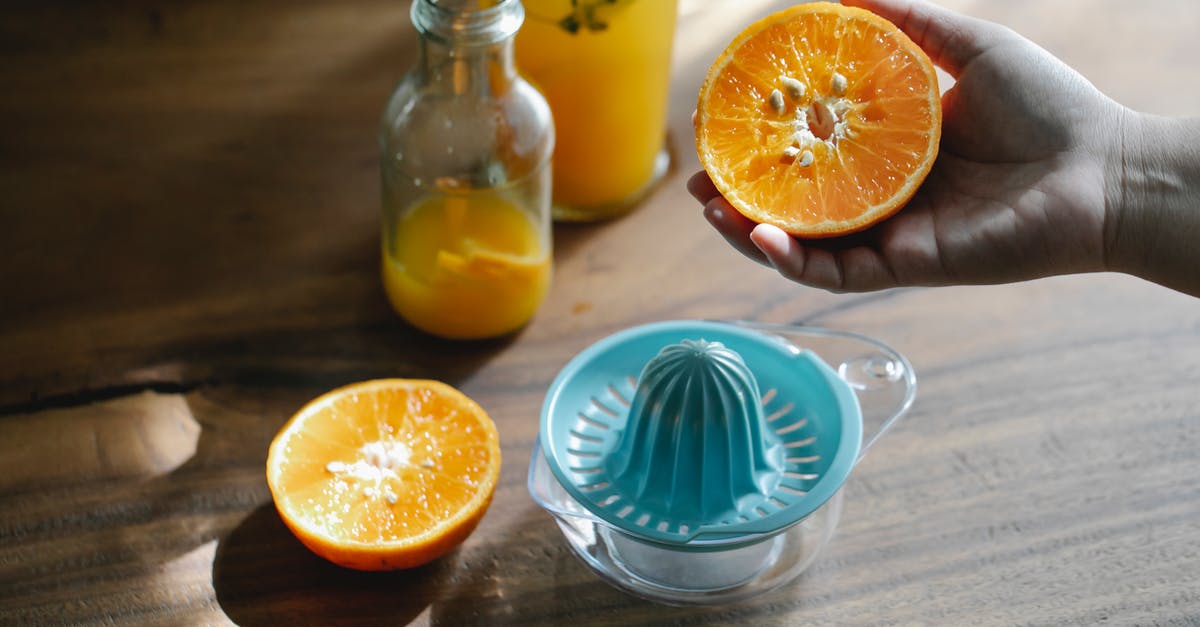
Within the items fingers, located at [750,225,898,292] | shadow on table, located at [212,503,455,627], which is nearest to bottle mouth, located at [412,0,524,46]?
fingers, located at [750,225,898,292]

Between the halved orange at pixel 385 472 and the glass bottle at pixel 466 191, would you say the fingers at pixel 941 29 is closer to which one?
the glass bottle at pixel 466 191

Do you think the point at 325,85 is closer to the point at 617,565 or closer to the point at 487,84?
the point at 487,84

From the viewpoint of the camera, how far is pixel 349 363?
2.75 ft

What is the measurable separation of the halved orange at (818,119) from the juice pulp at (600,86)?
0.18m

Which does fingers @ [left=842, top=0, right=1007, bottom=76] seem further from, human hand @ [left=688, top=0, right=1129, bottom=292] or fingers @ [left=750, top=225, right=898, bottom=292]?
fingers @ [left=750, top=225, right=898, bottom=292]

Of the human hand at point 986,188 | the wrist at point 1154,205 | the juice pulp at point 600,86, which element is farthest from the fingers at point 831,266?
the juice pulp at point 600,86

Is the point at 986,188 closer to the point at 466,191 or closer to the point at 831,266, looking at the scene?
the point at 831,266

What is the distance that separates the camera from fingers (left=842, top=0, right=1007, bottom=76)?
74 centimetres

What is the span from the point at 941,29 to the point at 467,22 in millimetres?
304

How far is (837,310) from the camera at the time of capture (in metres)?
0.89

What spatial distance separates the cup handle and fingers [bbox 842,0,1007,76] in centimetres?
19

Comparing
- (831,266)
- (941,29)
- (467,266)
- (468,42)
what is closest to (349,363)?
(467,266)

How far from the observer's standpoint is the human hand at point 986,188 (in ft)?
2.26

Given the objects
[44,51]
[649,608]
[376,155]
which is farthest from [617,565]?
[44,51]
